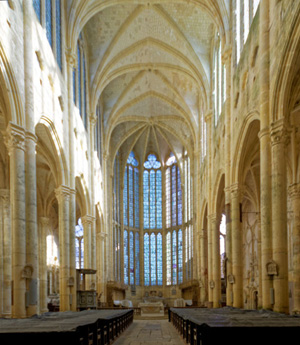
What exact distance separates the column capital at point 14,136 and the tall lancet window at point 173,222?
3349 cm

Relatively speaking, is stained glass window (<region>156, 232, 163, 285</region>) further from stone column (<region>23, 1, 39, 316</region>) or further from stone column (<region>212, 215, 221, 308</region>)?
stone column (<region>23, 1, 39, 316</region>)

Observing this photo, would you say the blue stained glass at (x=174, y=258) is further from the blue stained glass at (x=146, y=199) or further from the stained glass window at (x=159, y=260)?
the blue stained glass at (x=146, y=199)

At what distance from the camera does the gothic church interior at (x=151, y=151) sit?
14.6m

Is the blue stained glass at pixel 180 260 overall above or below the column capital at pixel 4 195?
below

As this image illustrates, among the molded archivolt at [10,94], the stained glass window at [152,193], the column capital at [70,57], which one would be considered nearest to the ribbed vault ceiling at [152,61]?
the column capital at [70,57]

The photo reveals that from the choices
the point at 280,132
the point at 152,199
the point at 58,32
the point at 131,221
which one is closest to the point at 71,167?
the point at 58,32

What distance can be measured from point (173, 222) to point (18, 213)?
34.2m

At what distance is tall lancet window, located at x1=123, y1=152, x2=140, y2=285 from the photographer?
46812mm

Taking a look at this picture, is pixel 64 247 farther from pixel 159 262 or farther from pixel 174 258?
pixel 159 262

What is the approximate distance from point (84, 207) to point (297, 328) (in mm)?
24821

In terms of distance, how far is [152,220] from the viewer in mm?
49094

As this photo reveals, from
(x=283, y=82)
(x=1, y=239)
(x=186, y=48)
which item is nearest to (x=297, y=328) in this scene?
(x=283, y=82)

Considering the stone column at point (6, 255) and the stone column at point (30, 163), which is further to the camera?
the stone column at point (6, 255)

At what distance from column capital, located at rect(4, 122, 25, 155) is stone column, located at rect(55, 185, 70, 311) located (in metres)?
7.30
